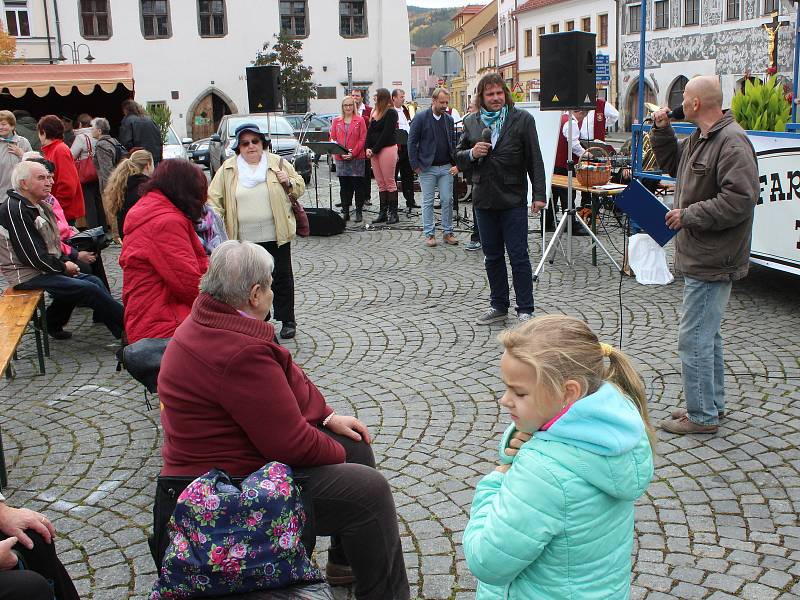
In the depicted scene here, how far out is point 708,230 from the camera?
14.7ft

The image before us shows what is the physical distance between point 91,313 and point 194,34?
35044mm

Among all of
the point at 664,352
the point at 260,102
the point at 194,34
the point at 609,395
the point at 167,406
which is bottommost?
the point at 664,352

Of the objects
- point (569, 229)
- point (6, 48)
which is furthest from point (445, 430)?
point (6, 48)

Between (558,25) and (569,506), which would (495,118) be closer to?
(569,506)

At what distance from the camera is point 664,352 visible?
20.3 ft

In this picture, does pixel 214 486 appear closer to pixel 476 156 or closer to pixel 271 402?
pixel 271 402

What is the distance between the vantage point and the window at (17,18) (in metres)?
37.7

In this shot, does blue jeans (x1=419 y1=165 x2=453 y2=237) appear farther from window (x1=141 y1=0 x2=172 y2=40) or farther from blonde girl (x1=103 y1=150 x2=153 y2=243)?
window (x1=141 y1=0 x2=172 y2=40)

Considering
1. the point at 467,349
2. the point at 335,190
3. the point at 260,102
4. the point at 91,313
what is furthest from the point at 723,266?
the point at 335,190

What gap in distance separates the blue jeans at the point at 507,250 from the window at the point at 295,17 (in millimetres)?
36774

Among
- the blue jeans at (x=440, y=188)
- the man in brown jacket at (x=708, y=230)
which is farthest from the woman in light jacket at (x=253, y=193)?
the blue jeans at (x=440, y=188)

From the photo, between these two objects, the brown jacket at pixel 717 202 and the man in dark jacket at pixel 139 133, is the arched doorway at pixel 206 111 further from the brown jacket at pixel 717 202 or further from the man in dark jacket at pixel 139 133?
the brown jacket at pixel 717 202

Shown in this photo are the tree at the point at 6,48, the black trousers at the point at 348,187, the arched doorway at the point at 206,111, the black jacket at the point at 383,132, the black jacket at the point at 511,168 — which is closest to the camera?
the black jacket at the point at 511,168

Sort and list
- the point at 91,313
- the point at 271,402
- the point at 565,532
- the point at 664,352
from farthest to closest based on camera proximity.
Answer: the point at 91,313 → the point at 664,352 → the point at 271,402 → the point at 565,532
